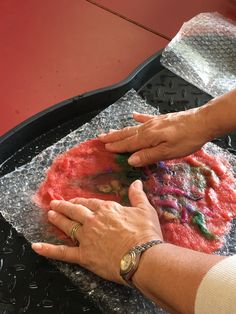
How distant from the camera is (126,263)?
663 mm

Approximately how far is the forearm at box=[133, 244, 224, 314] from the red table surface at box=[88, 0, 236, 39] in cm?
87

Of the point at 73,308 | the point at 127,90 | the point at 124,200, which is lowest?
the point at 73,308

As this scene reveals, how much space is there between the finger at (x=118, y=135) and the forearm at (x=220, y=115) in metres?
0.15

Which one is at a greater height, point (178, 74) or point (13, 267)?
point (178, 74)

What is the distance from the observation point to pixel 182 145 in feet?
2.82

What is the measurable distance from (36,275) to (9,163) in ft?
0.88

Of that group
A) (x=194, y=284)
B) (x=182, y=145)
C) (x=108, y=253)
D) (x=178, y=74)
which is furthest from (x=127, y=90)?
(x=194, y=284)

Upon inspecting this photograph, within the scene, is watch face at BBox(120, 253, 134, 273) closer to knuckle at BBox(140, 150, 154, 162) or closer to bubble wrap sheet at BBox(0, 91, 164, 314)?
bubble wrap sheet at BBox(0, 91, 164, 314)

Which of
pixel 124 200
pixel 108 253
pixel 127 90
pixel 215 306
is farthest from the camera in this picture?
pixel 127 90

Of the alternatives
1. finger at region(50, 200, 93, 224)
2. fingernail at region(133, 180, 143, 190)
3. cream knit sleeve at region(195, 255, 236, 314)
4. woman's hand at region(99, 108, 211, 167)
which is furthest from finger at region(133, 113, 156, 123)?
cream knit sleeve at region(195, 255, 236, 314)

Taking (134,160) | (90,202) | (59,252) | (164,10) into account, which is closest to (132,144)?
(134,160)

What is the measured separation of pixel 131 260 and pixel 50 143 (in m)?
0.41

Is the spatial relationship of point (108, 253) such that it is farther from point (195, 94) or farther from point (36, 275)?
point (195, 94)

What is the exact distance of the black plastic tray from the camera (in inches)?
29.5
